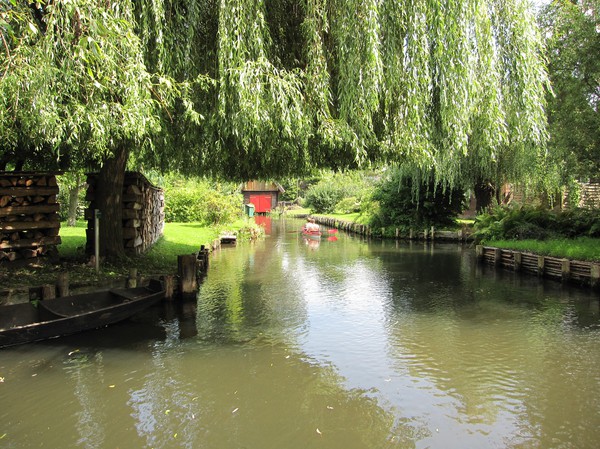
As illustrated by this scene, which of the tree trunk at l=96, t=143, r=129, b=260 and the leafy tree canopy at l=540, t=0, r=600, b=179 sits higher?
the leafy tree canopy at l=540, t=0, r=600, b=179

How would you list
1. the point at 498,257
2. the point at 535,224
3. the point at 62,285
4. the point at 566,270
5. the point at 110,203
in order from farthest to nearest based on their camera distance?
the point at 535,224, the point at 498,257, the point at 566,270, the point at 110,203, the point at 62,285

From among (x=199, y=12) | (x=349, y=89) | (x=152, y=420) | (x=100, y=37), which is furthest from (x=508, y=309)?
(x=100, y=37)

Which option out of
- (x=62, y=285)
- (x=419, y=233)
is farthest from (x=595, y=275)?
(x=419, y=233)

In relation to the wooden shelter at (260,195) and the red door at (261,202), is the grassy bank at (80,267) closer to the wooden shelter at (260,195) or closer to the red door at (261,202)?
the wooden shelter at (260,195)

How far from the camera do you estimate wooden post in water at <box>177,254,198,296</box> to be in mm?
10977

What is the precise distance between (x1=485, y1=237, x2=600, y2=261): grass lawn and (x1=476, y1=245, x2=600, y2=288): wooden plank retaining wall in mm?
532

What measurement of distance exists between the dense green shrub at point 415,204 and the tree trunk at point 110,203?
735 inches

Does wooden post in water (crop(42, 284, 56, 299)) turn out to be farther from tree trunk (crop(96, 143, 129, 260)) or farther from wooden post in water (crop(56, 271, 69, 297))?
tree trunk (crop(96, 143, 129, 260))

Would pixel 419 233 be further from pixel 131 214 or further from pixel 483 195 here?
pixel 131 214

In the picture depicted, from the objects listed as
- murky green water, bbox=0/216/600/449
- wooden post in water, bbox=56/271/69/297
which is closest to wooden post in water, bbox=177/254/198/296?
murky green water, bbox=0/216/600/449

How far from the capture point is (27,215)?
33.3ft

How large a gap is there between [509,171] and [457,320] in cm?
1360

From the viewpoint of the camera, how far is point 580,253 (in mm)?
14305

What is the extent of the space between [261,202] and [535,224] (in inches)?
1606
